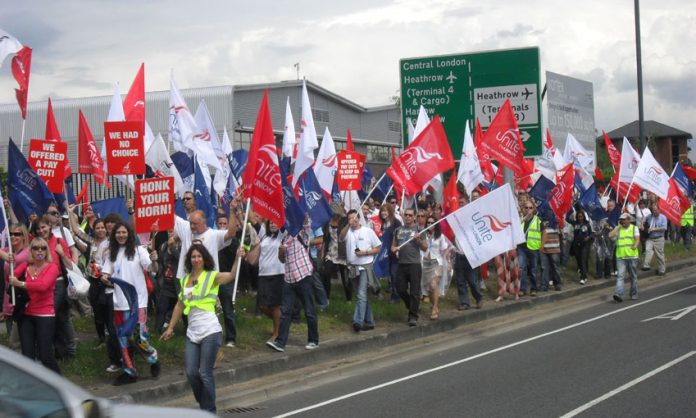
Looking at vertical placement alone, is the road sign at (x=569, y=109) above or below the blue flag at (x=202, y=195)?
above

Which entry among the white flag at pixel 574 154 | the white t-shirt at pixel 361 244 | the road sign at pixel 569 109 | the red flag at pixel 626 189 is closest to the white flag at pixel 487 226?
the white t-shirt at pixel 361 244

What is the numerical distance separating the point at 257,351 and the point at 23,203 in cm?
357

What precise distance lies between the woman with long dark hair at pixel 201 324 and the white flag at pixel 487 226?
7106 millimetres

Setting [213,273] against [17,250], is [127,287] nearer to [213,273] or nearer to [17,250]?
[17,250]

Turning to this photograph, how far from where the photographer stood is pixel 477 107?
2180cm

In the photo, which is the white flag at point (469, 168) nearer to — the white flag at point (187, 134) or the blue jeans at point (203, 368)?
the white flag at point (187, 134)

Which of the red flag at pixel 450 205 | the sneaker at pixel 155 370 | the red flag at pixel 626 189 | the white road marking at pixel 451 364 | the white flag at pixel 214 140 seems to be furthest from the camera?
the red flag at pixel 626 189

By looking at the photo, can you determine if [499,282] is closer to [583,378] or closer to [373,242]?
[373,242]

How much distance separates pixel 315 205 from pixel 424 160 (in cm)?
296

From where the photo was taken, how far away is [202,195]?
56.3 feet

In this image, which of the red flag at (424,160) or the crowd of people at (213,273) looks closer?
the crowd of people at (213,273)

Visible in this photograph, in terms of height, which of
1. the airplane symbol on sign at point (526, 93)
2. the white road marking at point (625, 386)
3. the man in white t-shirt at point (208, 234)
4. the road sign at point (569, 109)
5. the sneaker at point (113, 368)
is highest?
the road sign at point (569, 109)

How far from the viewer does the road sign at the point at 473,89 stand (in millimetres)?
21109

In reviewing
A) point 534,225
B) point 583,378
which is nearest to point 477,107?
point 534,225
